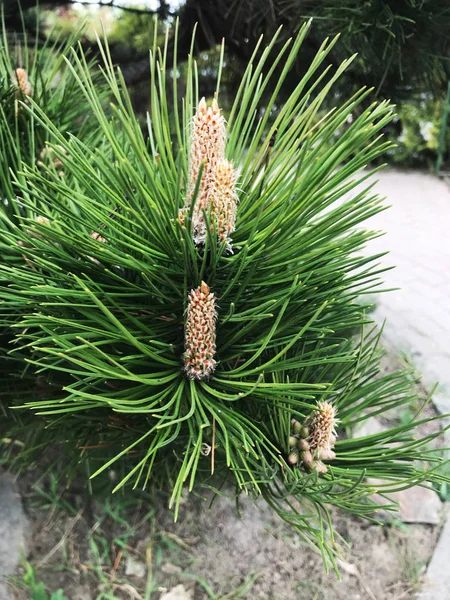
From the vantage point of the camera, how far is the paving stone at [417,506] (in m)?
0.86

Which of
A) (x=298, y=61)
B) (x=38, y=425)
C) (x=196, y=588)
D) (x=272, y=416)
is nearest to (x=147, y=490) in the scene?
(x=196, y=588)

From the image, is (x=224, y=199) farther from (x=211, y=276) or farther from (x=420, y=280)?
(x=420, y=280)

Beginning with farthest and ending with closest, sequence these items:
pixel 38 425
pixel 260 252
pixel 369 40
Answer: pixel 369 40 < pixel 38 425 < pixel 260 252

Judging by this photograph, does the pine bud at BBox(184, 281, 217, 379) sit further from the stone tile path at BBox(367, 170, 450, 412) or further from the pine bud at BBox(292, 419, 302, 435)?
the stone tile path at BBox(367, 170, 450, 412)

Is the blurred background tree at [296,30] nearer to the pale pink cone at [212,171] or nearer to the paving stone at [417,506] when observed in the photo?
the pale pink cone at [212,171]

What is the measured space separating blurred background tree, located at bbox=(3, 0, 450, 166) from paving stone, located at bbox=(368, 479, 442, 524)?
71 centimetres

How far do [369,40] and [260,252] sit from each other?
0.51 m


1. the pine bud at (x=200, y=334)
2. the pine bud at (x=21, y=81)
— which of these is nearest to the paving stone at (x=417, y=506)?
the pine bud at (x=200, y=334)

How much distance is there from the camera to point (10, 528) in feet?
2.47

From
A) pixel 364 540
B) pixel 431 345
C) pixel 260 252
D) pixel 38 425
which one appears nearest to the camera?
pixel 260 252

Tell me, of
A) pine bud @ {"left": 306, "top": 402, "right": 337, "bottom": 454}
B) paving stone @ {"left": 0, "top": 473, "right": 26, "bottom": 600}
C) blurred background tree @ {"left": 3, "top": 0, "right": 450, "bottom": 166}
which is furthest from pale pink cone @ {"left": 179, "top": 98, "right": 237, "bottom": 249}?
paving stone @ {"left": 0, "top": 473, "right": 26, "bottom": 600}

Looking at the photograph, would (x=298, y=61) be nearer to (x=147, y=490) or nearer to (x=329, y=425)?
(x=329, y=425)

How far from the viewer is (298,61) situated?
833 mm

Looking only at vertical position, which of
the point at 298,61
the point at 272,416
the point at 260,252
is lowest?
the point at 272,416
